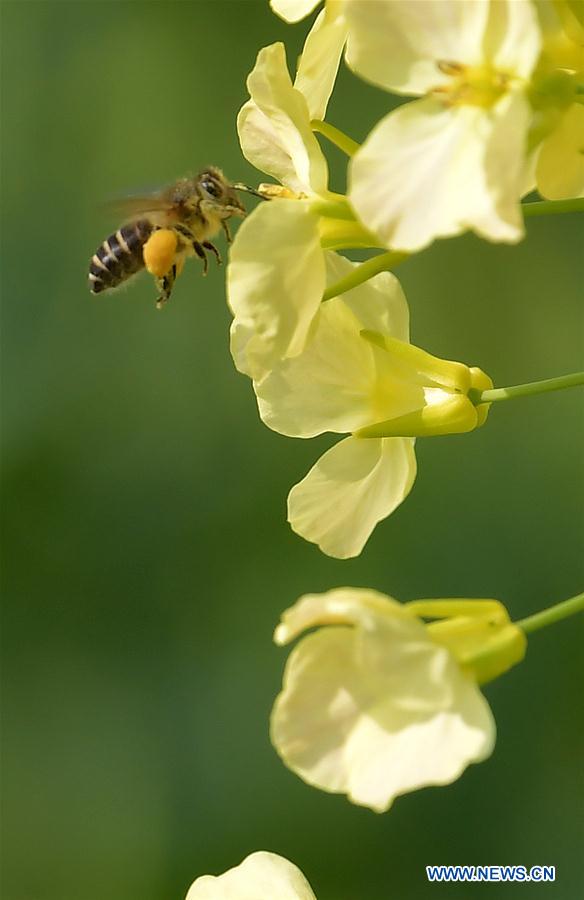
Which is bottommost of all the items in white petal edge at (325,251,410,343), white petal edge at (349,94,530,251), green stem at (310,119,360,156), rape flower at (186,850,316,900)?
rape flower at (186,850,316,900)

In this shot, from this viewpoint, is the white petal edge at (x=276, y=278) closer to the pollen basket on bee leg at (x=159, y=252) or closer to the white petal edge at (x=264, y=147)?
the white petal edge at (x=264, y=147)

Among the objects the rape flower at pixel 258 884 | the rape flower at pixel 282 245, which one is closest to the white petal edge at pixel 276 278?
the rape flower at pixel 282 245

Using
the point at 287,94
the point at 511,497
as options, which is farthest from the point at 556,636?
the point at 287,94

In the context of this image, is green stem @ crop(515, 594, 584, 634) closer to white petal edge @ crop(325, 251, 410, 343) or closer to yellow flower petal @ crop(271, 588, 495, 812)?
yellow flower petal @ crop(271, 588, 495, 812)

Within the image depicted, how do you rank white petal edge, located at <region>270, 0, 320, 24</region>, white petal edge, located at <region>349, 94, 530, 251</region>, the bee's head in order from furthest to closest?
the bee's head
white petal edge, located at <region>270, 0, 320, 24</region>
white petal edge, located at <region>349, 94, 530, 251</region>

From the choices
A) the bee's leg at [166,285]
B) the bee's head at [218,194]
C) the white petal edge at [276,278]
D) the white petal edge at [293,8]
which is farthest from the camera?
the bee's head at [218,194]

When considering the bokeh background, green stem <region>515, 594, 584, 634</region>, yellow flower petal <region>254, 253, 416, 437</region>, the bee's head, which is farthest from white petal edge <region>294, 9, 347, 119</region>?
the bokeh background

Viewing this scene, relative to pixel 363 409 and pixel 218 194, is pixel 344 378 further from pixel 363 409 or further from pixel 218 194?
pixel 218 194
